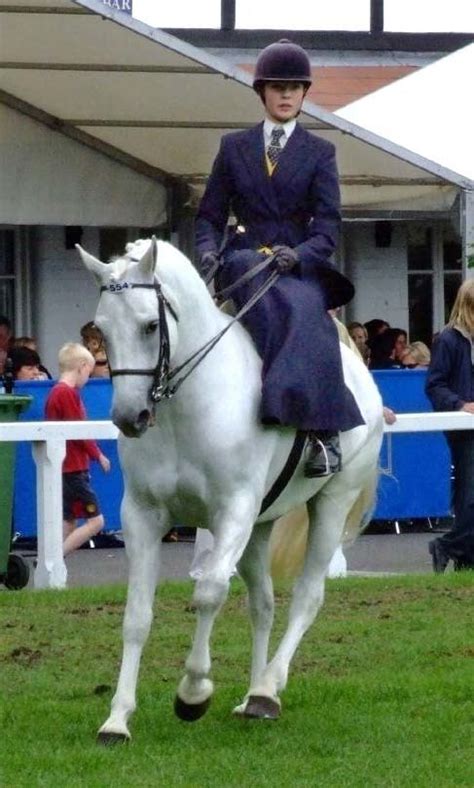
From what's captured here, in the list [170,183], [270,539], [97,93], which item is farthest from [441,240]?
[270,539]

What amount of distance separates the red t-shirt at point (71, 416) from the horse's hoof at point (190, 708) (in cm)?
717

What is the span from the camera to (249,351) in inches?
334

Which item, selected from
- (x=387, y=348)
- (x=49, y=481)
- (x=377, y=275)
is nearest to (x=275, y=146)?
(x=49, y=481)

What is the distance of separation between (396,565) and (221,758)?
832cm

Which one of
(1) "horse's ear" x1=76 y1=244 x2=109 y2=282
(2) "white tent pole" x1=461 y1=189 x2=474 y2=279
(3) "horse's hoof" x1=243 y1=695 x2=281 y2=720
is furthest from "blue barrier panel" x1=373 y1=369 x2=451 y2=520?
(1) "horse's ear" x1=76 y1=244 x2=109 y2=282

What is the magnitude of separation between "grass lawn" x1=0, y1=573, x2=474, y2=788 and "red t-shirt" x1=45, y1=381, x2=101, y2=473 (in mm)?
2910

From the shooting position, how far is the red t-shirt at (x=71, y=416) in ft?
50.4

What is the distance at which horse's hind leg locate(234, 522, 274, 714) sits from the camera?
8906 mm

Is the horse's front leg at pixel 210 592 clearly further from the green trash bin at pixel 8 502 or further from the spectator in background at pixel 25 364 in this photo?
the spectator in background at pixel 25 364

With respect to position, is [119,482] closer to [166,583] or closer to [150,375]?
[166,583]

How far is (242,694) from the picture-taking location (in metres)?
9.13

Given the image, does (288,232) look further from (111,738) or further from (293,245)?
(111,738)

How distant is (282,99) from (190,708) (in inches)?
107

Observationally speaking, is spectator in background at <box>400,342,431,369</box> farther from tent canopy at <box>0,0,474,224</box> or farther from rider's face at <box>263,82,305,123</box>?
rider's face at <box>263,82,305,123</box>
